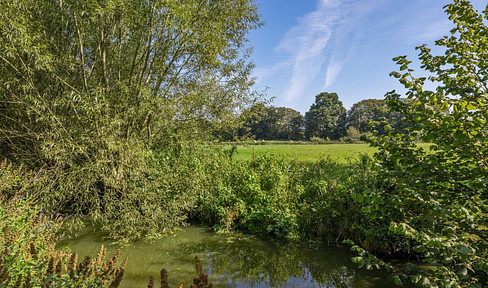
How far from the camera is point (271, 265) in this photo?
5.92m

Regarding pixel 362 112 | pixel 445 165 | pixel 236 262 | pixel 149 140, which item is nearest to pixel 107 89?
pixel 149 140

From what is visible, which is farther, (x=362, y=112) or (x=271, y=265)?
(x=362, y=112)

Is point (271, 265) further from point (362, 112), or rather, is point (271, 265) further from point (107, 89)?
point (362, 112)

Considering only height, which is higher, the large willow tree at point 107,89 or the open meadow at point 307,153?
the large willow tree at point 107,89

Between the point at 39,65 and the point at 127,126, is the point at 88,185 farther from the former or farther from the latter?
the point at 39,65

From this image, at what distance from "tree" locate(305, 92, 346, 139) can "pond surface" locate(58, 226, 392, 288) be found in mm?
58250

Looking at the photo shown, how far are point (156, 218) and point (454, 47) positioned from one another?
726 cm

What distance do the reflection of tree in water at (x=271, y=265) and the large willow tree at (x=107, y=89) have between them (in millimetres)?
2042

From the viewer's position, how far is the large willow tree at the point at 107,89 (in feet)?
21.5

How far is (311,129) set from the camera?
2549 inches

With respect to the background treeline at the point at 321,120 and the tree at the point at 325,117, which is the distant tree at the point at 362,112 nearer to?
the background treeline at the point at 321,120

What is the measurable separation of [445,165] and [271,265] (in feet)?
13.7

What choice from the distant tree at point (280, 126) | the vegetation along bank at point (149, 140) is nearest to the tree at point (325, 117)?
the distant tree at point (280, 126)

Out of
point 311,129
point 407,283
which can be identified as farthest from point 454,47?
point 311,129
